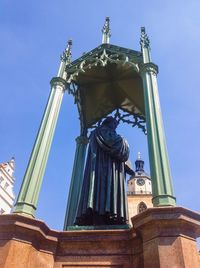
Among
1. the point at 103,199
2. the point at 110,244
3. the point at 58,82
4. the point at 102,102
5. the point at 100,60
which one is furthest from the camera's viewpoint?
the point at 102,102

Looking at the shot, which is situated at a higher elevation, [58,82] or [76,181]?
[58,82]

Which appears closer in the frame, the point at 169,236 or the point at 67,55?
the point at 169,236

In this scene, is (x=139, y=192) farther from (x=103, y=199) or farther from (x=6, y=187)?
(x=103, y=199)

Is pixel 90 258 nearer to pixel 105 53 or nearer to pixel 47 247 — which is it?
pixel 47 247

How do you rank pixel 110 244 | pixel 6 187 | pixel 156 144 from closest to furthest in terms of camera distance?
pixel 110 244 < pixel 156 144 < pixel 6 187

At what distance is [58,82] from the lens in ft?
25.7

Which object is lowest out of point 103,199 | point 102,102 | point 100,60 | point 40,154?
point 103,199

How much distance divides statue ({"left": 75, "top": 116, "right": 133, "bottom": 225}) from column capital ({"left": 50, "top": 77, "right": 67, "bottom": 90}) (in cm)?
159

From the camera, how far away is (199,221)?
4.43 meters

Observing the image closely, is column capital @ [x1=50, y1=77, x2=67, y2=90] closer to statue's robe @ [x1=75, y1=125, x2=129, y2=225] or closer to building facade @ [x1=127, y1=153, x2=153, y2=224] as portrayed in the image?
statue's robe @ [x1=75, y1=125, x2=129, y2=225]

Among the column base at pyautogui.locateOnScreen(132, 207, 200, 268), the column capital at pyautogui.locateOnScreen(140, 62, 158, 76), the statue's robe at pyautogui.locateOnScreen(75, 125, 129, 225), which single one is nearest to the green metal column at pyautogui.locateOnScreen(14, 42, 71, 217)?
the statue's robe at pyautogui.locateOnScreen(75, 125, 129, 225)

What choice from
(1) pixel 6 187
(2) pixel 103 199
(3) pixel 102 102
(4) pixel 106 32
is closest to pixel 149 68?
(3) pixel 102 102

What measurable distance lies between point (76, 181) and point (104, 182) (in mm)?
1289

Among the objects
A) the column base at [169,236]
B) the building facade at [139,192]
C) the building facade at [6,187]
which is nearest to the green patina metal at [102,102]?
the column base at [169,236]
